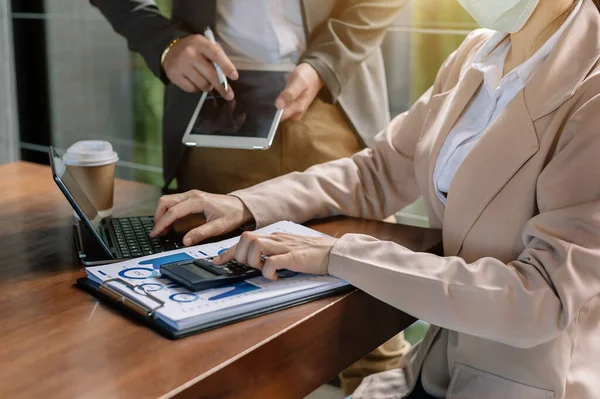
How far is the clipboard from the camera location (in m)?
0.89

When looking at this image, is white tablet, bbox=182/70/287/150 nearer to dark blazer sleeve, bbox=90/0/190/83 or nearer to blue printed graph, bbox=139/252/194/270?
dark blazer sleeve, bbox=90/0/190/83

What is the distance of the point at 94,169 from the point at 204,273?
0.45m

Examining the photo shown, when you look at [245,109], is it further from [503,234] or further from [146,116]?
[146,116]

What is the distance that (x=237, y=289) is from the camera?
1.00 metres

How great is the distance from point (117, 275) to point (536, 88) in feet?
2.16

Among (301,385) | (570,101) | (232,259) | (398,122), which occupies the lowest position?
(301,385)

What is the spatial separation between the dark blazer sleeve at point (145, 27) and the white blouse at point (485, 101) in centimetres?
81

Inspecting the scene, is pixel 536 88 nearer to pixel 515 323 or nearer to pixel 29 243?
pixel 515 323

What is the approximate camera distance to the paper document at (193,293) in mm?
909

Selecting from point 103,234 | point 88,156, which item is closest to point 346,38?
point 88,156

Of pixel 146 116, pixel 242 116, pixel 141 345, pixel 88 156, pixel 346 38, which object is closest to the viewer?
pixel 141 345

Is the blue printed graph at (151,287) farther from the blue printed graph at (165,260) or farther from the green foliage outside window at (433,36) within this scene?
the green foliage outside window at (433,36)

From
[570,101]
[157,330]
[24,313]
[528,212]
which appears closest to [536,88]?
[570,101]

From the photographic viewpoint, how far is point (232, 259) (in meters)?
1.08
